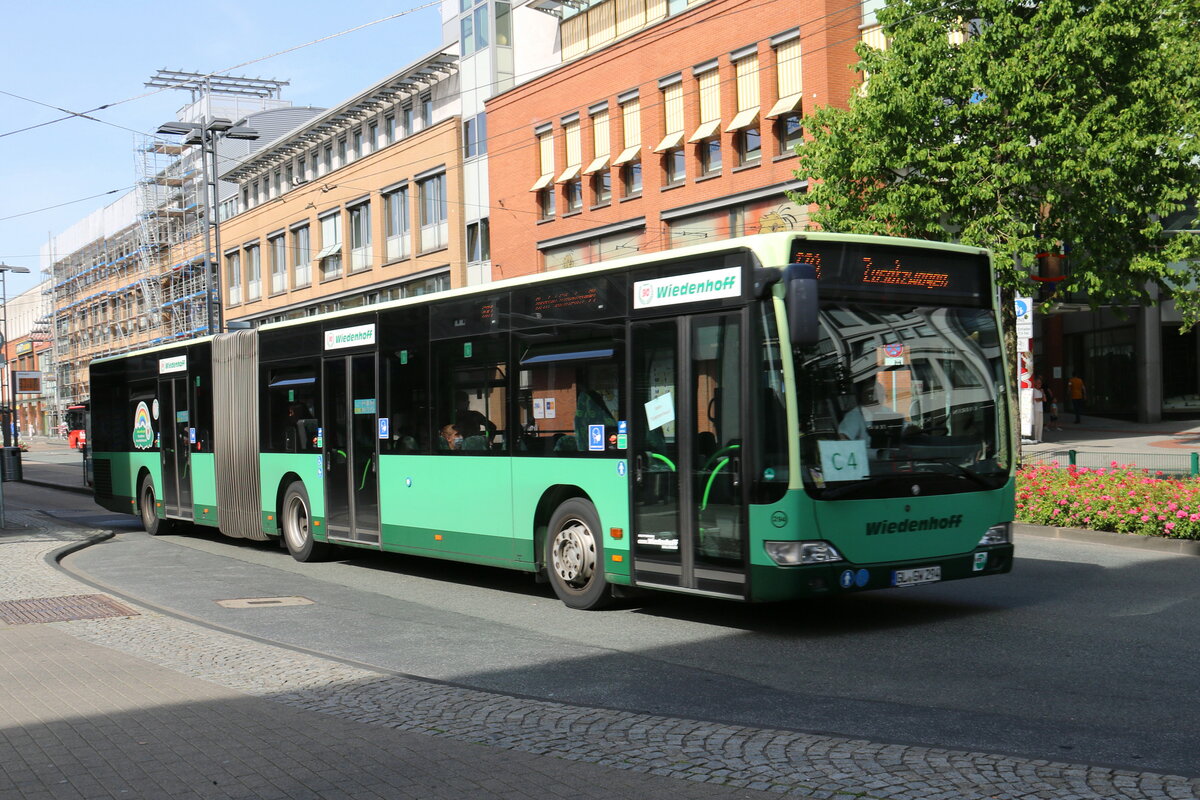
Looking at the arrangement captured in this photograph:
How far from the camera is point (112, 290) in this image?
89250 mm

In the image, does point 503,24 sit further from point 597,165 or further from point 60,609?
point 60,609

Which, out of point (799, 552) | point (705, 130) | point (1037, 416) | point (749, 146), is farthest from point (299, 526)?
point (1037, 416)

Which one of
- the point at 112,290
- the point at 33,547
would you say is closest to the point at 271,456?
the point at 33,547

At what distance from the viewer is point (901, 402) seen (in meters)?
9.03

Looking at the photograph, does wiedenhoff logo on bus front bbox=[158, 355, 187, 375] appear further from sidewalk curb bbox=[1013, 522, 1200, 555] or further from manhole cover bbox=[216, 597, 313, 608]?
sidewalk curb bbox=[1013, 522, 1200, 555]

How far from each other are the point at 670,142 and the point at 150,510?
59.2 ft

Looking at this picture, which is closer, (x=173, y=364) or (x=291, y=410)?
(x=291, y=410)

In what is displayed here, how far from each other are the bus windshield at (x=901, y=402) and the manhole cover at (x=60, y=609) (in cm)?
575

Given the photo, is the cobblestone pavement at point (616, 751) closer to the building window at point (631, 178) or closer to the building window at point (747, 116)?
the building window at point (747, 116)

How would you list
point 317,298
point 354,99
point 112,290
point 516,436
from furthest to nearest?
point 112,290 < point 317,298 < point 354,99 < point 516,436

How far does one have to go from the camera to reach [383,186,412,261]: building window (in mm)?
47188

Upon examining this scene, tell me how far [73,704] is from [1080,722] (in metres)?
5.12

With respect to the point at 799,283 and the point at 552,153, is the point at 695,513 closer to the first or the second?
the point at 799,283

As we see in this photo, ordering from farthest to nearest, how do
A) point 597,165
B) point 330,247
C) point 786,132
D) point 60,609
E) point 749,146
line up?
point 330,247 → point 597,165 → point 749,146 → point 786,132 → point 60,609
